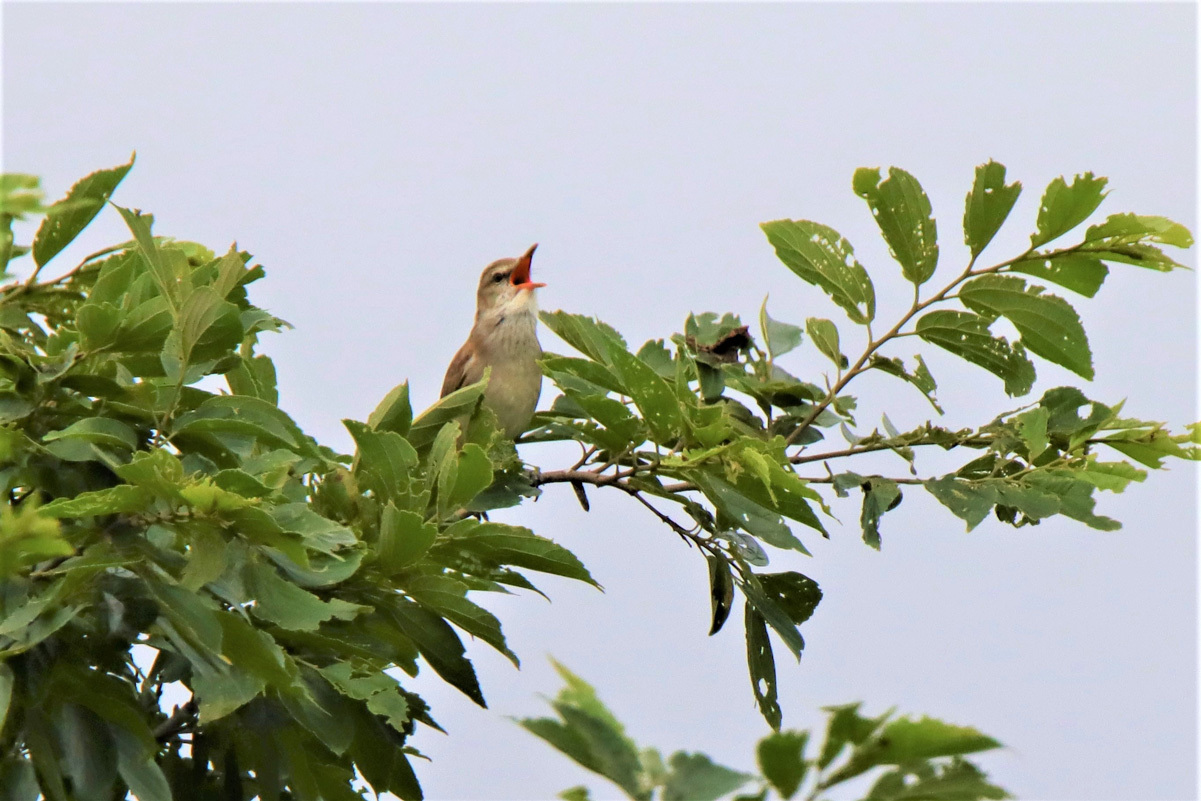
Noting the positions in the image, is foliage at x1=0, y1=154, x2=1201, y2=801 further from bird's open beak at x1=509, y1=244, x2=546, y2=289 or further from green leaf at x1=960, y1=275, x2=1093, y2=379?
bird's open beak at x1=509, y1=244, x2=546, y2=289

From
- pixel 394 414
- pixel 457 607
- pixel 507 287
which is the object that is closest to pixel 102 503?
pixel 457 607

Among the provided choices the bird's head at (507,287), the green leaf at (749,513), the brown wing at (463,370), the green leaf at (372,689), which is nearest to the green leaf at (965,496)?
the green leaf at (749,513)

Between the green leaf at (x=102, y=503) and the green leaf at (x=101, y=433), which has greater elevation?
the green leaf at (x=101, y=433)

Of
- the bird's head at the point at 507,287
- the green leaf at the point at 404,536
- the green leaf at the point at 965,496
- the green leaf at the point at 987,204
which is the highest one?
the bird's head at the point at 507,287

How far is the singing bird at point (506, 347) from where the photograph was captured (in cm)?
559

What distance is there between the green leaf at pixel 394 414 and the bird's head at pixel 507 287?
3.49 metres

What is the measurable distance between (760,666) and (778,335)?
95 cm

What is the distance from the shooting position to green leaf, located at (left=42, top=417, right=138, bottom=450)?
7.40ft

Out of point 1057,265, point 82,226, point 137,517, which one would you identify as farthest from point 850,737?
point 1057,265

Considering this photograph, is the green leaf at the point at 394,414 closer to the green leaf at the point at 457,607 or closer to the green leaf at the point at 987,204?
the green leaf at the point at 457,607

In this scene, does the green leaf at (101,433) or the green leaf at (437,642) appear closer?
the green leaf at (101,433)

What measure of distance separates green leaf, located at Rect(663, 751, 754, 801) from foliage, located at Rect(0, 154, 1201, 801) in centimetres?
124

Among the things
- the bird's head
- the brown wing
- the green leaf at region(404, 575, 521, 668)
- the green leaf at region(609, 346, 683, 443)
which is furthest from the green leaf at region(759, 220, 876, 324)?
the bird's head

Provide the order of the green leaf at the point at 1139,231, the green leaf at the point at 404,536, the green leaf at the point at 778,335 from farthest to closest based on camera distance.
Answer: the green leaf at the point at 778,335
the green leaf at the point at 1139,231
the green leaf at the point at 404,536
